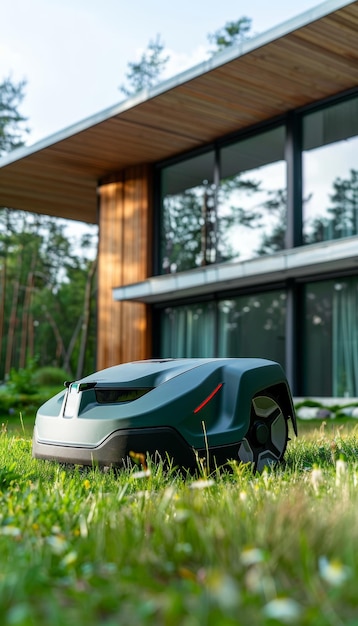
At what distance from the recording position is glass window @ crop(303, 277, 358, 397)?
37.2 ft

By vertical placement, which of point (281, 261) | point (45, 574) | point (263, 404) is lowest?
point (45, 574)

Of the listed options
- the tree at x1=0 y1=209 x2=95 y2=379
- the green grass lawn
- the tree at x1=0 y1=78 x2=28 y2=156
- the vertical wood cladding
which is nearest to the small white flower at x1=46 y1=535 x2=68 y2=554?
the green grass lawn

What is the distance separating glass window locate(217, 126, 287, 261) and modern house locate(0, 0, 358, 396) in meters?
0.03

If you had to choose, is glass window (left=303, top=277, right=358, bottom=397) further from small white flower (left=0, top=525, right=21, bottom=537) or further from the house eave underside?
small white flower (left=0, top=525, right=21, bottom=537)

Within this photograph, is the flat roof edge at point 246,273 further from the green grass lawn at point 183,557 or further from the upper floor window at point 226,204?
the green grass lawn at point 183,557

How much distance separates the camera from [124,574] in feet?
6.95

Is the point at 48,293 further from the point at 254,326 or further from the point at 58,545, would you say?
the point at 58,545

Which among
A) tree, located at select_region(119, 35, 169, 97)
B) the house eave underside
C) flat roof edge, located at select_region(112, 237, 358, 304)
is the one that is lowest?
flat roof edge, located at select_region(112, 237, 358, 304)

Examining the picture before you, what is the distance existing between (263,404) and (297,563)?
254cm

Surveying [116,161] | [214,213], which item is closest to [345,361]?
[214,213]

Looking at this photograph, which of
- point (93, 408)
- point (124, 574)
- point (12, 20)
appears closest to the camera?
point (124, 574)

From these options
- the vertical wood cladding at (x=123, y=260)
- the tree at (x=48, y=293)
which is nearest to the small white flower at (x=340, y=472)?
the vertical wood cladding at (x=123, y=260)

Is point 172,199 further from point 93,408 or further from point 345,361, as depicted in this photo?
point 93,408

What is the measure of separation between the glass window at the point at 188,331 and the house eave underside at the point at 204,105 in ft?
9.62
